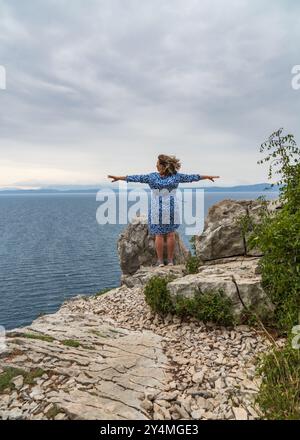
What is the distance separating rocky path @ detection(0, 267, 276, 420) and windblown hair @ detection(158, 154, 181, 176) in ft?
17.8

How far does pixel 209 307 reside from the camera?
9531mm

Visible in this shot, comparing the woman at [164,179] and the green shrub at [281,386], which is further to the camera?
the woman at [164,179]

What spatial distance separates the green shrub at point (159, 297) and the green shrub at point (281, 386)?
3912 millimetres

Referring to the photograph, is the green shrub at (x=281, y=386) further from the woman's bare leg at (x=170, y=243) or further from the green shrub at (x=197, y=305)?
the woman's bare leg at (x=170, y=243)

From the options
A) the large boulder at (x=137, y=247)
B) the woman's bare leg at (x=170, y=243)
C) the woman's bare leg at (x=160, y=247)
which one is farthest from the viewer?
the large boulder at (x=137, y=247)

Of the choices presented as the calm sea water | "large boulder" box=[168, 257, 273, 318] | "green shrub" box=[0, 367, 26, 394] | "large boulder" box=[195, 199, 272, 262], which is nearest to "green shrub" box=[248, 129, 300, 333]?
"large boulder" box=[168, 257, 273, 318]

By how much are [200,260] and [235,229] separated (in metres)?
1.74

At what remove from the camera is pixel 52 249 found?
72.2 metres

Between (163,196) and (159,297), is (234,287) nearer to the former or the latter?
(159,297)

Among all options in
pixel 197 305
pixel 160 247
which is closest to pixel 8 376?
pixel 197 305

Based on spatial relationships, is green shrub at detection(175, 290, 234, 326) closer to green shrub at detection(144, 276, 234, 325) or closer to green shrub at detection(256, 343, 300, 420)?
green shrub at detection(144, 276, 234, 325)

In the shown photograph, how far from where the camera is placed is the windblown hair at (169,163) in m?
13.1

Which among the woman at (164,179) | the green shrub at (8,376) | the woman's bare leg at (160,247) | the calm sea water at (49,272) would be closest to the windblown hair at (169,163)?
the woman at (164,179)
